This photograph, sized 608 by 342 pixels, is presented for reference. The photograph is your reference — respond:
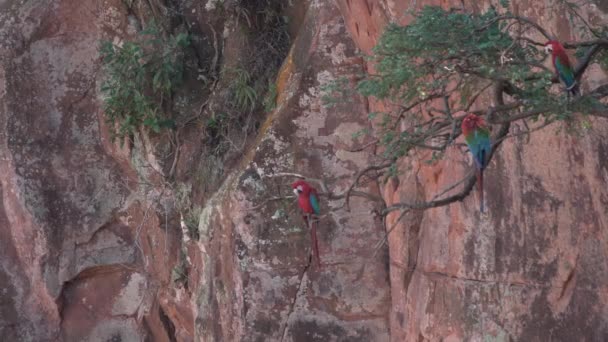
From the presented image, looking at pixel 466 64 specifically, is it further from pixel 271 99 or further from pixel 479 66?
pixel 271 99

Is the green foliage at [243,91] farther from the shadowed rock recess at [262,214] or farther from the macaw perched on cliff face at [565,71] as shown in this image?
the macaw perched on cliff face at [565,71]

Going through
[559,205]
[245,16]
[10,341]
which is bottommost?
[10,341]

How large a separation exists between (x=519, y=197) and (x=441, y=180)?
24.0 inches

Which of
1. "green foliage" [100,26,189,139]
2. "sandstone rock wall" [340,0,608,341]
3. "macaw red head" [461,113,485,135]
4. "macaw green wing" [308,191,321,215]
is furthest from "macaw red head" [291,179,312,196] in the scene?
"green foliage" [100,26,189,139]

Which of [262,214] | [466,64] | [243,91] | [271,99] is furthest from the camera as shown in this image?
[243,91]

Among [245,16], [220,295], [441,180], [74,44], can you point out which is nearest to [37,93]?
[74,44]

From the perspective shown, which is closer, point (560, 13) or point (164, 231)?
point (560, 13)

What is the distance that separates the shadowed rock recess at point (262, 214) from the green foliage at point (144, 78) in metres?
0.19

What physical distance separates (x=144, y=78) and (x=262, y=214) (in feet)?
5.77

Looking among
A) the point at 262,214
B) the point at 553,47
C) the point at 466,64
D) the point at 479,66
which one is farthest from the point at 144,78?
the point at 553,47

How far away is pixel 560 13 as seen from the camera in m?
4.80

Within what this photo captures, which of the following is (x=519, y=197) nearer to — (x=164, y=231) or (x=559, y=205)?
(x=559, y=205)

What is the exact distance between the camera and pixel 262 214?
6656mm

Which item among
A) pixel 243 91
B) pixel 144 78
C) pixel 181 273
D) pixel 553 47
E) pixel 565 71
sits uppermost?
pixel 144 78
